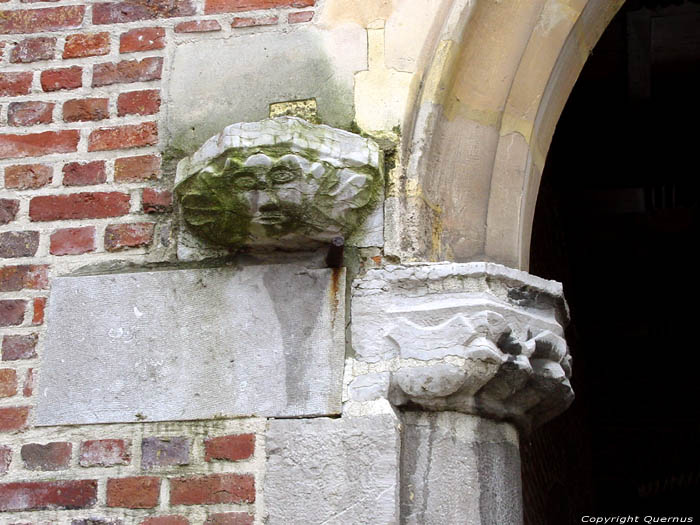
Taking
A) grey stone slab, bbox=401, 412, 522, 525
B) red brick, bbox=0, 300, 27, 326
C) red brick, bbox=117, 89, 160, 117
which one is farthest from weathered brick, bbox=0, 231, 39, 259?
grey stone slab, bbox=401, 412, 522, 525

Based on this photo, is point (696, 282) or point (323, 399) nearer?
point (323, 399)

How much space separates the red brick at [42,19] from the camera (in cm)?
294

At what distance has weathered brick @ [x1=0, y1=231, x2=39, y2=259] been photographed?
2.71m

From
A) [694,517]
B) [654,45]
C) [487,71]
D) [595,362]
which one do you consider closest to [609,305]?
[595,362]

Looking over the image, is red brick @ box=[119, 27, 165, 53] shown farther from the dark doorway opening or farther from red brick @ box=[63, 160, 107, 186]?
the dark doorway opening

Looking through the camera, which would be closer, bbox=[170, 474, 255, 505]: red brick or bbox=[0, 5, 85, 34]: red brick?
bbox=[170, 474, 255, 505]: red brick

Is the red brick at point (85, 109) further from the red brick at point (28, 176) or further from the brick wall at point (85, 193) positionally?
the red brick at point (28, 176)

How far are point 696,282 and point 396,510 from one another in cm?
415

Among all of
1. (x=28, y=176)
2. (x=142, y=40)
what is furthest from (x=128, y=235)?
(x=142, y=40)

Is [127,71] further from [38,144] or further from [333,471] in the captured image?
[333,471]

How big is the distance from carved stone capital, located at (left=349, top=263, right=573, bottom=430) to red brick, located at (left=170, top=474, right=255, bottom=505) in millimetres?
295

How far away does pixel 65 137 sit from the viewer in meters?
2.80

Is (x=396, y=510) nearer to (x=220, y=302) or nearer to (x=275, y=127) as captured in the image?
(x=220, y=302)

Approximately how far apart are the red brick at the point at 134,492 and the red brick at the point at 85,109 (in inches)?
35.9
